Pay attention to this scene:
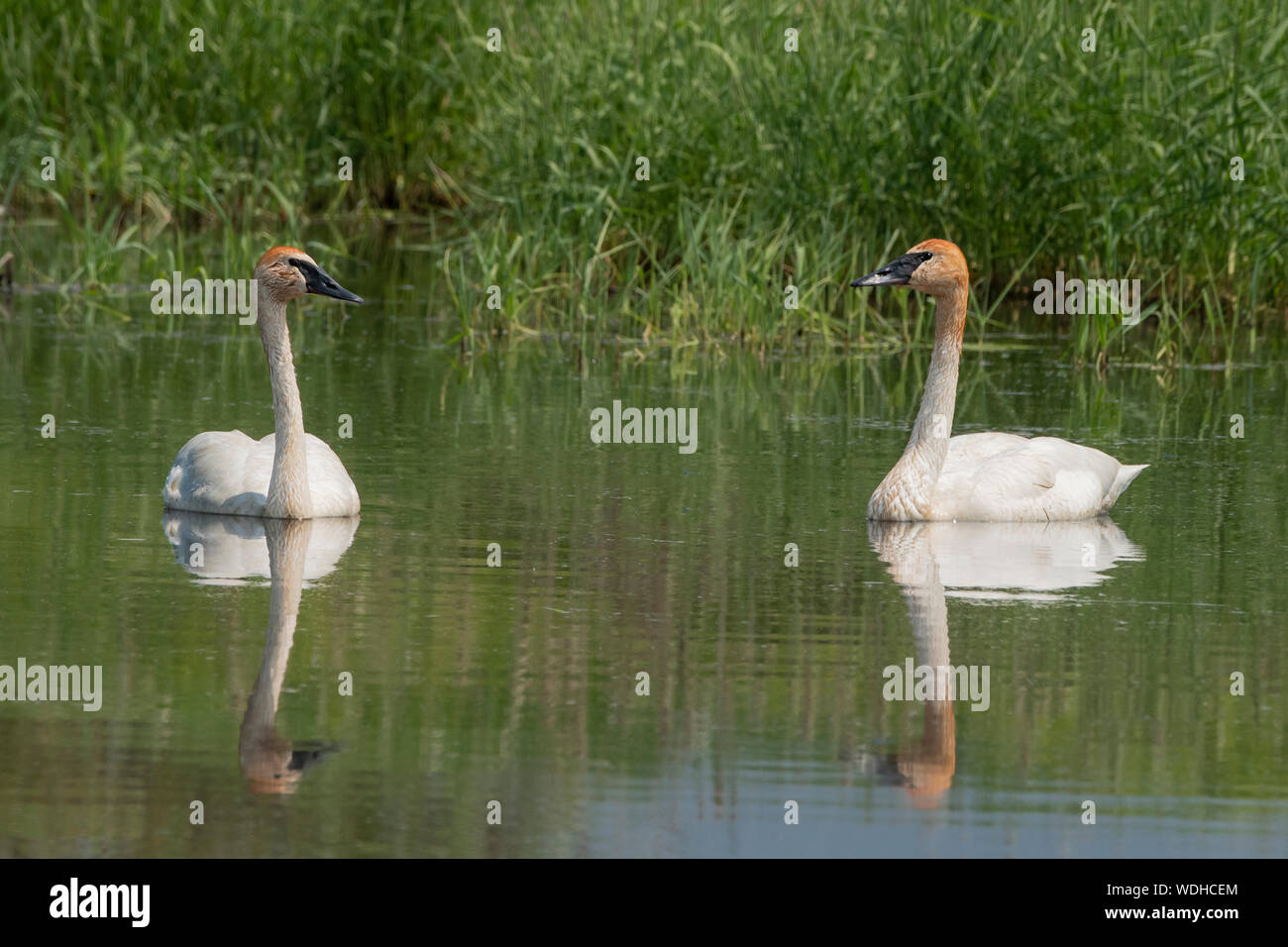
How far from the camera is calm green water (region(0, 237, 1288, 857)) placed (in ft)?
21.6

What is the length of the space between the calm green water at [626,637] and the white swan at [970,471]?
0.16m

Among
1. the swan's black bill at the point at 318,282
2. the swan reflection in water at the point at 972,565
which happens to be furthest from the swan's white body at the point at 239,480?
the swan reflection in water at the point at 972,565

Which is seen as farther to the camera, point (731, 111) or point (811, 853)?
point (731, 111)

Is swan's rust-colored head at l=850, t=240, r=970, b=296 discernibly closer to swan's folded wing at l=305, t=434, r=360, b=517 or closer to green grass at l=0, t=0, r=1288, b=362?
swan's folded wing at l=305, t=434, r=360, b=517

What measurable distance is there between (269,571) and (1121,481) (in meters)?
4.01

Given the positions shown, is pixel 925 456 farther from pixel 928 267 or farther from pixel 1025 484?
pixel 928 267

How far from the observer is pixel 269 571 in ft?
31.6

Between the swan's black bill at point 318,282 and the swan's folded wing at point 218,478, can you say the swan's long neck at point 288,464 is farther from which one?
the swan's black bill at point 318,282

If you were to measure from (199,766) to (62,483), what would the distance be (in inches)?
177

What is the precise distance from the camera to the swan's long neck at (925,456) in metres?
10.8

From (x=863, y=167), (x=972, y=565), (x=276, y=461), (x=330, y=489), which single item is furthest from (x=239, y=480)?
(x=863, y=167)

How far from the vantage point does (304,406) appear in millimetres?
13477
